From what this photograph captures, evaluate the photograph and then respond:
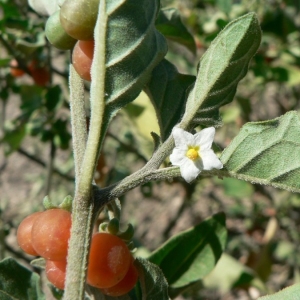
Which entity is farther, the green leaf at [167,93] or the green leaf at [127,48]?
the green leaf at [167,93]

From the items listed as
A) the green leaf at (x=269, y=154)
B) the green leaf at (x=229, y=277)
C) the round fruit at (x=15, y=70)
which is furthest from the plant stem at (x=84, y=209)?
the round fruit at (x=15, y=70)

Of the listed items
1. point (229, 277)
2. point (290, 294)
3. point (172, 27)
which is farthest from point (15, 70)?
point (290, 294)

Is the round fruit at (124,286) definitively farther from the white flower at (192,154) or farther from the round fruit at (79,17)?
the round fruit at (79,17)

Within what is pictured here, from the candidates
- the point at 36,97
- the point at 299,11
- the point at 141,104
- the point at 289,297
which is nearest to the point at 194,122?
the point at 289,297

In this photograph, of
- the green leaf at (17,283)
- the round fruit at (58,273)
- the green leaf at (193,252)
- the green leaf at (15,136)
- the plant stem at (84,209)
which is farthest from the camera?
the green leaf at (15,136)

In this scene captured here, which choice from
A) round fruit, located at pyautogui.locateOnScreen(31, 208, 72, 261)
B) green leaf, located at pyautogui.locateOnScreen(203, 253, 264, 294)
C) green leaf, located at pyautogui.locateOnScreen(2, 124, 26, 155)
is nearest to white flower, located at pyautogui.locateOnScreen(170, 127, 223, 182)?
round fruit, located at pyautogui.locateOnScreen(31, 208, 72, 261)

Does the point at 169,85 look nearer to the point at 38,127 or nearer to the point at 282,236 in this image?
the point at 38,127

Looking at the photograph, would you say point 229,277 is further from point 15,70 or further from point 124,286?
point 15,70
